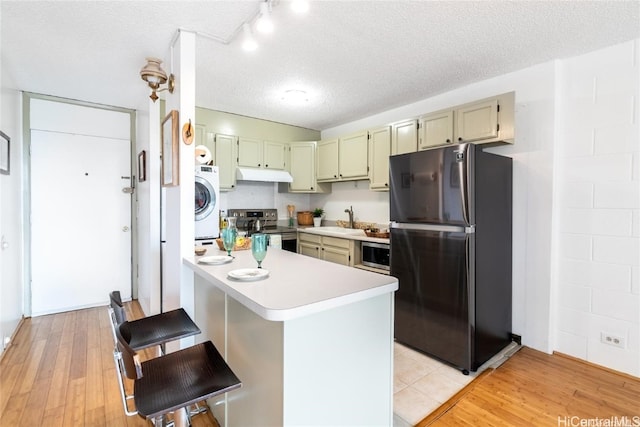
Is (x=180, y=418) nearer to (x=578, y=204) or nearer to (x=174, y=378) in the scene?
(x=174, y=378)

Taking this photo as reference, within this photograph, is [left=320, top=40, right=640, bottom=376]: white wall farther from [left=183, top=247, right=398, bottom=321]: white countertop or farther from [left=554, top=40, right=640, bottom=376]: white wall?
[left=183, top=247, right=398, bottom=321]: white countertop

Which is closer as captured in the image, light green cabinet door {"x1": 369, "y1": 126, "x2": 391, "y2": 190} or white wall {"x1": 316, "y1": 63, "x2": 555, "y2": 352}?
white wall {"x1": 316, "y1": 63, "x2": 555, "y2": 352}

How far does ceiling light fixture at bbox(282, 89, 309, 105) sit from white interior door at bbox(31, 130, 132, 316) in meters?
2.20

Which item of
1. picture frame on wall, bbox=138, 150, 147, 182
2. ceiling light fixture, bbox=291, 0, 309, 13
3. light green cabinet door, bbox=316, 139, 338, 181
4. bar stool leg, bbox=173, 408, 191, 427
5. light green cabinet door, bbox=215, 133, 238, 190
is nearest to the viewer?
bar stool leg, bbox=173, 408, 191, 427

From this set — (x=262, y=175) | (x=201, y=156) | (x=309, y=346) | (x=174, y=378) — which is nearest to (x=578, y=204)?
(x=309, y=346)

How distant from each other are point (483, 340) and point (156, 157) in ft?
11.2

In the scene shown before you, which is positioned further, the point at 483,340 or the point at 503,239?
the point at 503,239

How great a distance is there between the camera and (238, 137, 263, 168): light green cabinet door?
4156 mm

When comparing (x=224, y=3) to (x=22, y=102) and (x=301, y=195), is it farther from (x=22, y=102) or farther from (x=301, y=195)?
(x=301, y=195)

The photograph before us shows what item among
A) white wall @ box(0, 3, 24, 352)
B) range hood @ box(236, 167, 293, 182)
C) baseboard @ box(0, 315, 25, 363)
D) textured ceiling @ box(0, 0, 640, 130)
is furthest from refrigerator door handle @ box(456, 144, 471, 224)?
baseboard @ box(0, 315, 25, 363)

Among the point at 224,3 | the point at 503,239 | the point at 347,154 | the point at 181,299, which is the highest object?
the point at 224,3

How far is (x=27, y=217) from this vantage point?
340cm

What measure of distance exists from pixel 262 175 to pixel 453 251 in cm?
272

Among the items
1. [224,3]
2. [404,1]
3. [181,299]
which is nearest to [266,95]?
[224,3]
